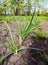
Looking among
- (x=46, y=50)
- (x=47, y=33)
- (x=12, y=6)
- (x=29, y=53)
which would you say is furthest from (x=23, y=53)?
(x=12, y=6)

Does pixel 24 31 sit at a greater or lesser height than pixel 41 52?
greater

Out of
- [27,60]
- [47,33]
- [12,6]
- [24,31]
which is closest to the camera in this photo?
[27,60]

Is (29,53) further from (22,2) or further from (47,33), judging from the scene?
(22,2)

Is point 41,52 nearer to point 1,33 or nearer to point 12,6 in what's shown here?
point 1,33

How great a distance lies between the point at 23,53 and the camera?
4.83 metres

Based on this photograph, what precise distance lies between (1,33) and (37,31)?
3.25 ft

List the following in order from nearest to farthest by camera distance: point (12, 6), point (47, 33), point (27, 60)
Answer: point (27, 60) < point (47, 33) < point (12, 6)

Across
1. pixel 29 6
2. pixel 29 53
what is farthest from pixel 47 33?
pixel 29 6

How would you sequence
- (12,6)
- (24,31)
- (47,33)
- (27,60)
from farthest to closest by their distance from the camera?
(12,6), (47,33), (24,31), (27,60)

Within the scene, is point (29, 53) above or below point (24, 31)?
below

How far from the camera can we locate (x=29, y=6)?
25.9ft

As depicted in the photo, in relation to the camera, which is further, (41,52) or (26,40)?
(26,40)

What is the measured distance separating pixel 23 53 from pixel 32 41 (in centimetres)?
59

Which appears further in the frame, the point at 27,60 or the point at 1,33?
the point at 1,33
